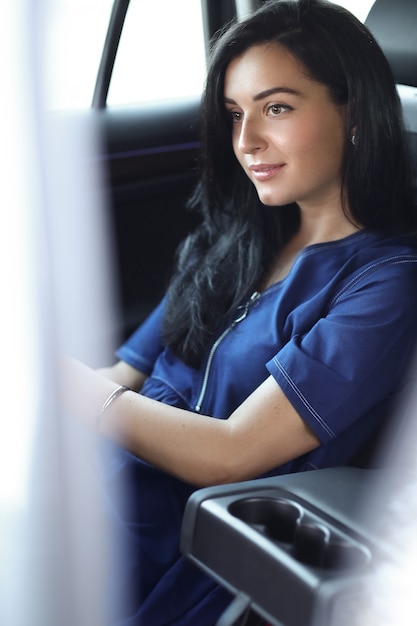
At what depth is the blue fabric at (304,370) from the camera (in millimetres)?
1456

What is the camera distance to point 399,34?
1854 millimetres

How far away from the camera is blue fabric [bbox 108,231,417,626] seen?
1.46 meters

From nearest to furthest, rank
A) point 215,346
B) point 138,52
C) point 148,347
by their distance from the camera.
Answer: point 215,346 → point 148,347 → point 138,52

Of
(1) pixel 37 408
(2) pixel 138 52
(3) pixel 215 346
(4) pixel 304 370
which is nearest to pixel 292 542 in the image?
(4) pixel 304 370

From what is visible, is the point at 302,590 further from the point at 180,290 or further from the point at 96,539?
the point at 180,290

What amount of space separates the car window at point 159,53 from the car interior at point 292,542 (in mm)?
1388

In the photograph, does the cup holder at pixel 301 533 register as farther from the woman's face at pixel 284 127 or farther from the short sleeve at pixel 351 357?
the woman's face at pixel 284 127

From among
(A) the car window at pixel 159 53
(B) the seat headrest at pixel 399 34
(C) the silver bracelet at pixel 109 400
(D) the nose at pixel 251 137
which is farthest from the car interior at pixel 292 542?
(A) the car window at pixel 159 53

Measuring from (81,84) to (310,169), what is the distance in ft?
2.94

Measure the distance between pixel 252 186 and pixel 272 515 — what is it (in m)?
0.77

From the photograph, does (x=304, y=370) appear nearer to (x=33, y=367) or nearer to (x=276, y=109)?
(x=276, y=109)

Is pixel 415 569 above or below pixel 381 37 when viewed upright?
below

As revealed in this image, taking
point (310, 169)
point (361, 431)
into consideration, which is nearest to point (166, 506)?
point (361, 431)

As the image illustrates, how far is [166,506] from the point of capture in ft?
5.41
